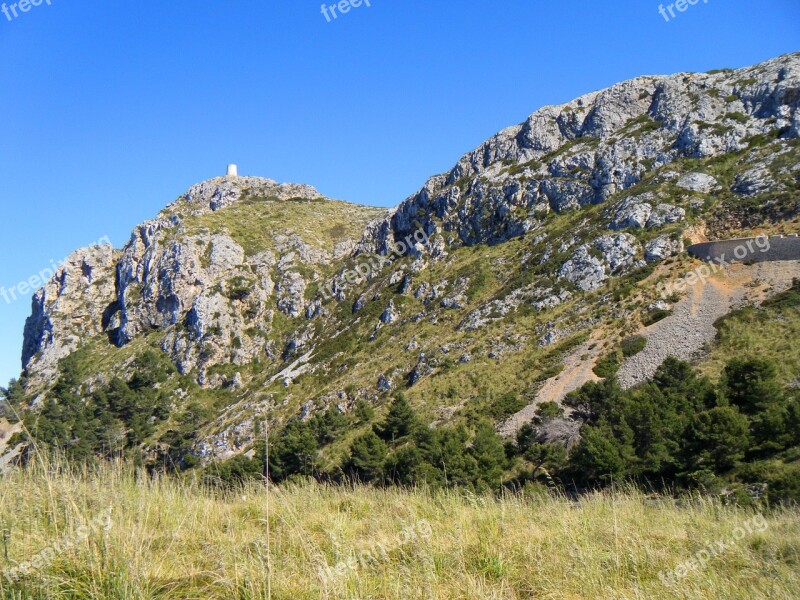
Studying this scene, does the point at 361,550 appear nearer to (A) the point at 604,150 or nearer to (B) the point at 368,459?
(B) the point at 368,459

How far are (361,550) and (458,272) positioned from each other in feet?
267

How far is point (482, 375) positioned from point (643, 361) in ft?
59.0

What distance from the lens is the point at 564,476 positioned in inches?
1227

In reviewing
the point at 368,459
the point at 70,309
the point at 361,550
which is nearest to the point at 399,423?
the point at 368,459

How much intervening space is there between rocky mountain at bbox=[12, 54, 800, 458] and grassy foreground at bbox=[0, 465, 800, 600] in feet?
136

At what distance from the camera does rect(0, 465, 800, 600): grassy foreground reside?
405 centimetres

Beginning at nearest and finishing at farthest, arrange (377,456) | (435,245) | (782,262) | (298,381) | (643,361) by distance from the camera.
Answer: (377,456) < (643,361) < (782,262) < (298,381) < (435,245)

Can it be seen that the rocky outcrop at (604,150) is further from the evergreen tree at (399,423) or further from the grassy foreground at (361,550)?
the grassy foreground at (361,550)

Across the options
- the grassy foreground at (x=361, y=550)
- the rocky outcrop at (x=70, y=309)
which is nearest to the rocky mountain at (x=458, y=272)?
the rocky outcrop at (x=70, y=309)

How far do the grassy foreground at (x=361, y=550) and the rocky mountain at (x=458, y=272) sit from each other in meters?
41.3

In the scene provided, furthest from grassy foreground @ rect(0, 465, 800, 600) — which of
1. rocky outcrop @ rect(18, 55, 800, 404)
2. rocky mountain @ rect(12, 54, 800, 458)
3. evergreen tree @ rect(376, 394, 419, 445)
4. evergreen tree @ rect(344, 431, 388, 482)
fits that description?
rocky outcrop @ rect(18, 55, 800, 404)

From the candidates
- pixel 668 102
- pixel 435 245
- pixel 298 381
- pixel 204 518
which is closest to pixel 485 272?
pixel 435 245

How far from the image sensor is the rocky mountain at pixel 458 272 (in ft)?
201

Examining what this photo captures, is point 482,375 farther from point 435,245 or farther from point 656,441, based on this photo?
point 435,245
